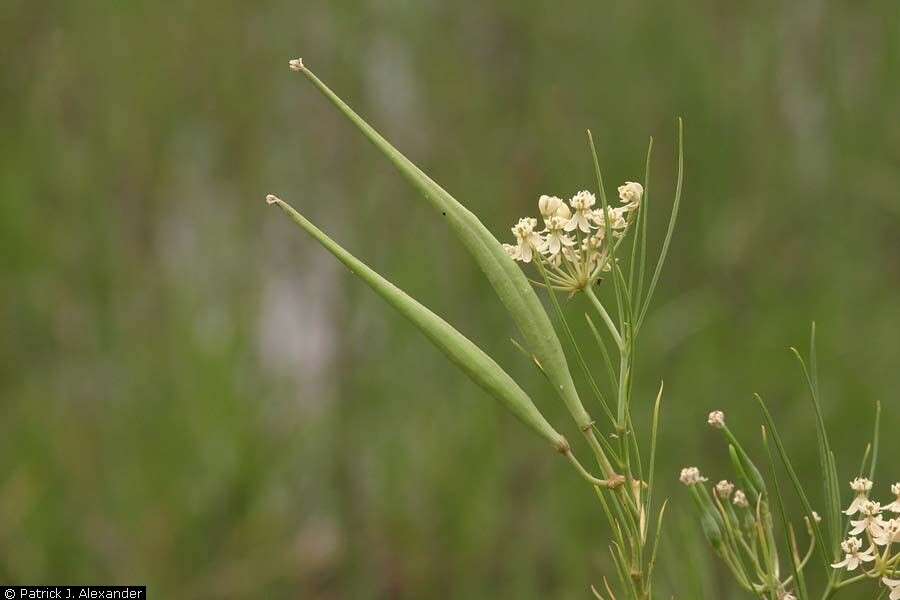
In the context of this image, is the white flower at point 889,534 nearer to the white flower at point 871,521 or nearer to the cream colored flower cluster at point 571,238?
the white flower at point 871,521

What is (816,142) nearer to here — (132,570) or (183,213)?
(183,213)

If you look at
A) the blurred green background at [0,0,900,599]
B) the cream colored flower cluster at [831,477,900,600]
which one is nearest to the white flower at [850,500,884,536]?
the cream colored flower cluster at [831,477,900,600]

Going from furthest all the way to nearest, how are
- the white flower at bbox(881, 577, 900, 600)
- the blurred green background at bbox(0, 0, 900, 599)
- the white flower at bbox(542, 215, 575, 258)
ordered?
the blurred green background at bbox(0, 0, 900, 599), the white flower at bbox(542, 215, 575, 258), the white flower at bbox(881, 577, 900, 600)

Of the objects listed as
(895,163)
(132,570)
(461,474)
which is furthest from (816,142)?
(132,570)

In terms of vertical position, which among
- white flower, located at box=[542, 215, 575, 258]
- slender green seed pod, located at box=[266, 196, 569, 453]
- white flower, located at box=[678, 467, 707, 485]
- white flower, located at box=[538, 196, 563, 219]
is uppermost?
white flower, located at box=[538, 196, 563, 219]

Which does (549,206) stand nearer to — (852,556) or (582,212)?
(582,212)

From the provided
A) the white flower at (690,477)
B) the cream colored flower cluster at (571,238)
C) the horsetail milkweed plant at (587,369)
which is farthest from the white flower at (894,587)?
the cream colored flower cluster at (571,238)

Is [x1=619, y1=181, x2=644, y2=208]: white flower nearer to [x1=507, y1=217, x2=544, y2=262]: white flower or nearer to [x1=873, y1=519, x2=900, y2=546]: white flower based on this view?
[x1=507, y1=217, x2=544, y2=262]: white flower

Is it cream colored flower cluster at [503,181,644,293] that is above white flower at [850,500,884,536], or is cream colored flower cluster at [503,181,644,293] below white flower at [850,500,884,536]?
above
